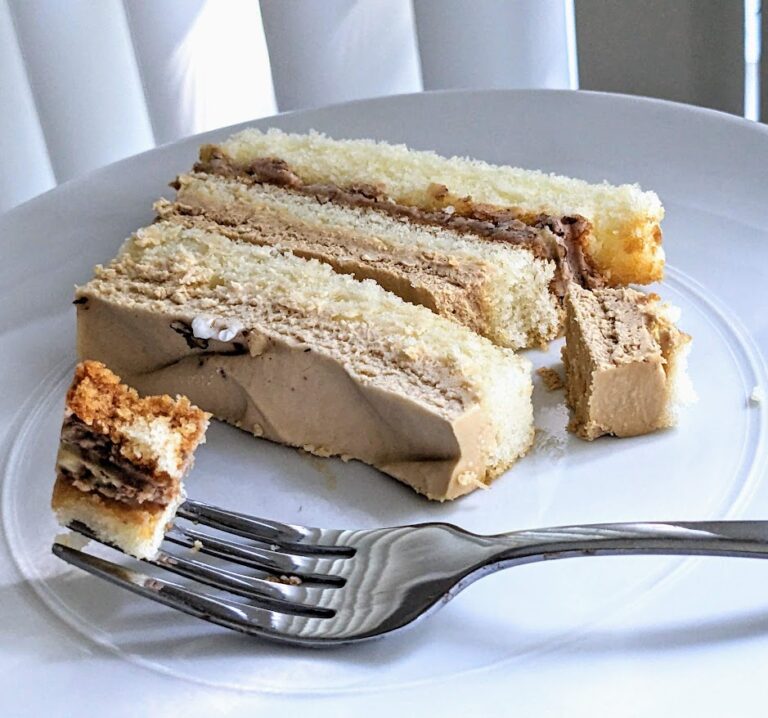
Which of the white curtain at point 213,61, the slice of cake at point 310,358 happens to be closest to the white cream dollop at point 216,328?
the slice of cake at point 310,358

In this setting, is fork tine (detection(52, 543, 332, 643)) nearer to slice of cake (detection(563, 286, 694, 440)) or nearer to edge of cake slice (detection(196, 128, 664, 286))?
slice of cake (detection(563, 286, 694, 440))

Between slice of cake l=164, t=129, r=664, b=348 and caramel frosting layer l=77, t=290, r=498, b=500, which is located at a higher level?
slice of cake l=164, t=129, r=664, b=348

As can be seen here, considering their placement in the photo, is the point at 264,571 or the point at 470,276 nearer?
the point at 264,571

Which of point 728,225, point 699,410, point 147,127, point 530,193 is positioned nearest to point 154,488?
point 699,410

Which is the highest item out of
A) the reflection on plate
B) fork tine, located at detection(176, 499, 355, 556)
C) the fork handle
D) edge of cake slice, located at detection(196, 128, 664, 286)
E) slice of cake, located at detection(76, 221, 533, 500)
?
edge of cake slice, located at detection(196, 128, 664, 286)

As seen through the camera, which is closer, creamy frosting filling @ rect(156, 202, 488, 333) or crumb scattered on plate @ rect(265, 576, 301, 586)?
crumb scattered on plate @ rect(265, 576, 301, 586)

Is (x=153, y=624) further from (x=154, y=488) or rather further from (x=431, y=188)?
(x=431, y=188)

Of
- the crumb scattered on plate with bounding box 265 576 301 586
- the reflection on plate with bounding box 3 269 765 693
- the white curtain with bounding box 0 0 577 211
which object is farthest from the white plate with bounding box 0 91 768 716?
the white curtain with bounding box 0 0 577 211
